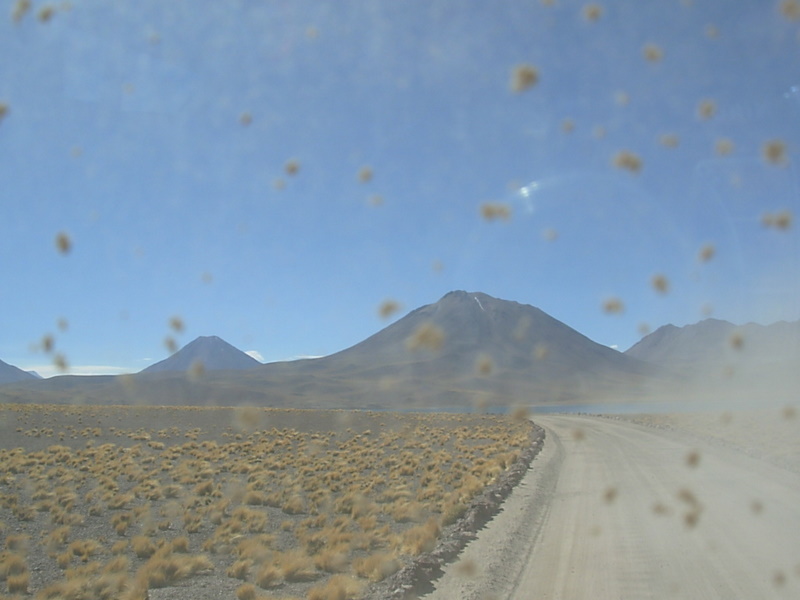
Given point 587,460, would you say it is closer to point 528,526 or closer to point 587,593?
point 528,526

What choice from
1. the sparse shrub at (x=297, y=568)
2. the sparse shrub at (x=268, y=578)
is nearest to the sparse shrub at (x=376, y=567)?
the sparse shrub at (x=297, y=568)

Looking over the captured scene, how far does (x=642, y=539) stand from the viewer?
10.6 m

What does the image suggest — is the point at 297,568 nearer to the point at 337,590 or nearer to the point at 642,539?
the point at 337,590

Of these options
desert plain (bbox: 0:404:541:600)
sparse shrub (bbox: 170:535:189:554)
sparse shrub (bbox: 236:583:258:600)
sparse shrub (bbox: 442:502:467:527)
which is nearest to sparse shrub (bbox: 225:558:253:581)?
desert plain (bbox: 0:404:541:600)

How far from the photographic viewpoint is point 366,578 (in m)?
9.55

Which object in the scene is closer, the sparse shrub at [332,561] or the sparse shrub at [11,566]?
the sparse shrub at [11,566]

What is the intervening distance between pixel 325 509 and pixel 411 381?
561 feet

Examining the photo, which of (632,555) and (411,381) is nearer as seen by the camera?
(632,555)

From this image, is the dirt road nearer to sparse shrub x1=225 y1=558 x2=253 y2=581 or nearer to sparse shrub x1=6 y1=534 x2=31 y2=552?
sparse shrub x1=225 y1=558 x2=253 y2=581

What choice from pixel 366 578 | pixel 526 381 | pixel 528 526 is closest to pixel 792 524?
pixel 528 526

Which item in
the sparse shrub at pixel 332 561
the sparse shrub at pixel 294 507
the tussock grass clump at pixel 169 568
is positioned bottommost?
the sparse shrub at pixel 332 561

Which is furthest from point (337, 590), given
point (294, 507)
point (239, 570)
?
point (294, 507)

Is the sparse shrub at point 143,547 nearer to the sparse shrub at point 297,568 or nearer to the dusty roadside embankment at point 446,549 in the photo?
the sparse shrub at point 297,568

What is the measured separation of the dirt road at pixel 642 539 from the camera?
826cm
